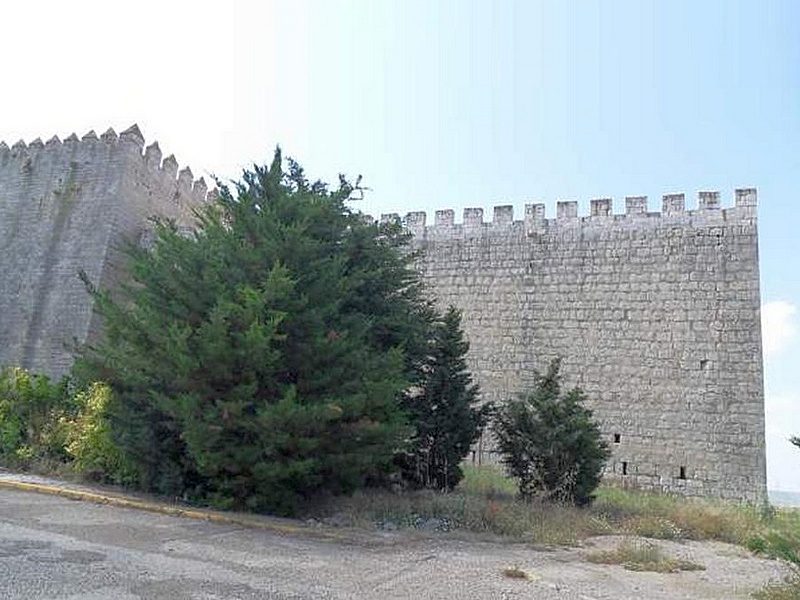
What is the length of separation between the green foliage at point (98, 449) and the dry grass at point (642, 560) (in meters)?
5.48

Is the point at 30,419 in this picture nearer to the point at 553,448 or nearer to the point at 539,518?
the point at 539,518

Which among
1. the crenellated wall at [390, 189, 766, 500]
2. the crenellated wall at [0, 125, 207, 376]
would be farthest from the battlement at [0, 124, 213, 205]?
the crenellated wall at [390, 189, 766, 500]

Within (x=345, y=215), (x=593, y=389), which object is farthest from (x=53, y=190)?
(x=593, y=389)

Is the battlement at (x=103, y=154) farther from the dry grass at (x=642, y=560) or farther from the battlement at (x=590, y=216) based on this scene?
the dry grass at (x=642, y=560)

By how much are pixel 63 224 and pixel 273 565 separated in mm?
12877

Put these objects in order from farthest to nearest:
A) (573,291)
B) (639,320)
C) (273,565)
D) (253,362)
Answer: (573,291)
(639,320)
(253,362)
(273,565)

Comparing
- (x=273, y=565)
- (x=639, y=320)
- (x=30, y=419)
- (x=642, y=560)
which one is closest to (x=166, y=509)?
(x=273, y=565)

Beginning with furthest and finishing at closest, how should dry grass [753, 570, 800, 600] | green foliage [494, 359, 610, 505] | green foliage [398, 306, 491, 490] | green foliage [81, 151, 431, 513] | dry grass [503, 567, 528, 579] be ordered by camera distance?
green foliage [398, 306, 491, 490] < green foliage [494, 359, 610, 505] < green foliage [81, 151, 431, 513] < dry grass [503, 567, 528, 579] < dry grass [753, 570, 800, 600]

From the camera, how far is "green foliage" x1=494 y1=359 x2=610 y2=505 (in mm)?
9156

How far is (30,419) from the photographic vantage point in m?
9.96

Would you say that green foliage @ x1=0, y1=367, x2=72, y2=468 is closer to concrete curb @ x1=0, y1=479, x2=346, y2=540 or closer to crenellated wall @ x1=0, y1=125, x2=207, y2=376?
concrete curb @ x1=0, y1=479, x2=346, y2=540

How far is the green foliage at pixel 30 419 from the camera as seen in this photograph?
9.27 m

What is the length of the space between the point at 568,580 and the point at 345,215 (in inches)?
209

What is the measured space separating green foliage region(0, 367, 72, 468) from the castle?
2316 millimetres
